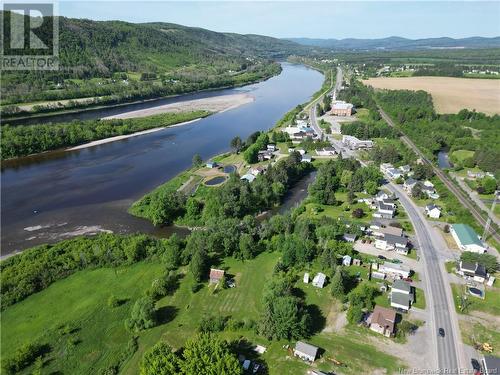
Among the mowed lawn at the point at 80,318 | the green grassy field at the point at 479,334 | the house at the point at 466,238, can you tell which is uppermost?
the house at the point at 466,238

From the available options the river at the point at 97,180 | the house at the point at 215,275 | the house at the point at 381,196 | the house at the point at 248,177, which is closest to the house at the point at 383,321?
the house at the point at 215,275

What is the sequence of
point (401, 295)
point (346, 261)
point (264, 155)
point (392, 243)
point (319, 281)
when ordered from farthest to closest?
point (264, 155) → point (392, 243) → point (346, 261) → point (319, 281) → point (401, 295)

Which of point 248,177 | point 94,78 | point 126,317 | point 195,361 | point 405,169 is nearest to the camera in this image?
point 195,361

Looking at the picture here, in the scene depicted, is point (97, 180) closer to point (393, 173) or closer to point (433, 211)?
point (393, 173)

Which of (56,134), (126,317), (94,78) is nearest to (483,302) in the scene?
(126,317)

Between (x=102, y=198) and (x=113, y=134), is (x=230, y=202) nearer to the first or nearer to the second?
(x=102, y=198)

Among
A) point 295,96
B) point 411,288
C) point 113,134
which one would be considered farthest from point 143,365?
point 295,96

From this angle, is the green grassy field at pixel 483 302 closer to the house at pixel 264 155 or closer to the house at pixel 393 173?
the house at pixel 393 173
